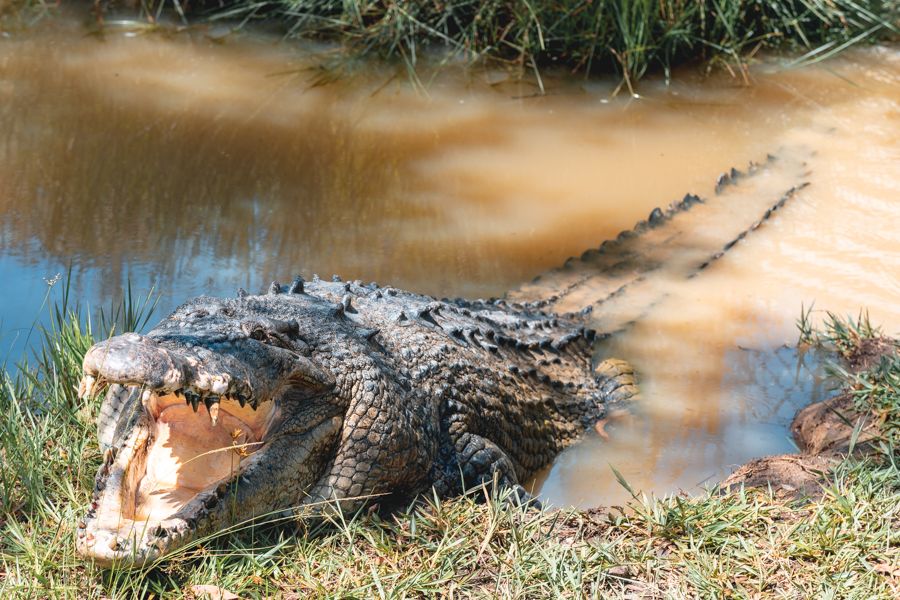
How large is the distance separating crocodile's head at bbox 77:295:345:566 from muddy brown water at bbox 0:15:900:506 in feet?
4.49

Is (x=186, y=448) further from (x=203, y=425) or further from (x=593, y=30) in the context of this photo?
(x=593, y=30)

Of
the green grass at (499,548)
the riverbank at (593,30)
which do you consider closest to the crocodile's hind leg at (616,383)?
the green grass at (499,548)

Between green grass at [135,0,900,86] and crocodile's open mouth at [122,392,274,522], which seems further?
green grass at [135,0,900,86]

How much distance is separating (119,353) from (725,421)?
3004mm

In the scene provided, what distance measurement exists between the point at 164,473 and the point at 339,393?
62 centimetres

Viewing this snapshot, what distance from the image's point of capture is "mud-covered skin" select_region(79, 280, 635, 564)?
277 cm

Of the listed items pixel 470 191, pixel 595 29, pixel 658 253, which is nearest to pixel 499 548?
pixel 658 253

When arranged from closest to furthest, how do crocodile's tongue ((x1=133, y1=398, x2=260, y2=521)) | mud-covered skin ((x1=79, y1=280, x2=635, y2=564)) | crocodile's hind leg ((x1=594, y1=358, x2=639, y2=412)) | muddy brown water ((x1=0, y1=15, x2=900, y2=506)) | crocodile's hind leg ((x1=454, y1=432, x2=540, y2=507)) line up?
mud-covered skin ((x1=79, y1=280, x2=635, y2=564)) < crocodile's tongue ((x1=133, y1=398, x2=260, y2=521)) < crocodile's hind leg ((x1=454, y1=432, x2=540, y2=507)) < crocodile's hind leg ((x1=594, y1=358, x2=639, y2=412)) < muddy brown water ((x1=0, y1=15, x2=900, y2=506))

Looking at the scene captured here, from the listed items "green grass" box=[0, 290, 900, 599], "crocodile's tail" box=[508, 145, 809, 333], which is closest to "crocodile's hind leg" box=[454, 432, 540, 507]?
"green grass" box=[0, 290, 900, 599]

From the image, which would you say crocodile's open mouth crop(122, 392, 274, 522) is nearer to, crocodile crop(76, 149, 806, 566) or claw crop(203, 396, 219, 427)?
crocodile crop(76, 149, 806, 566)

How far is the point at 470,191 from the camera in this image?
6.73m

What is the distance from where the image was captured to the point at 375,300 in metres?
4.10

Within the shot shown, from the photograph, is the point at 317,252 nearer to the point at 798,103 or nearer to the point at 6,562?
the point at 6,562

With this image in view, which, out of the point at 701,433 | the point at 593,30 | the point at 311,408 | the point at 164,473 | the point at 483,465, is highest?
the point at 593,30
